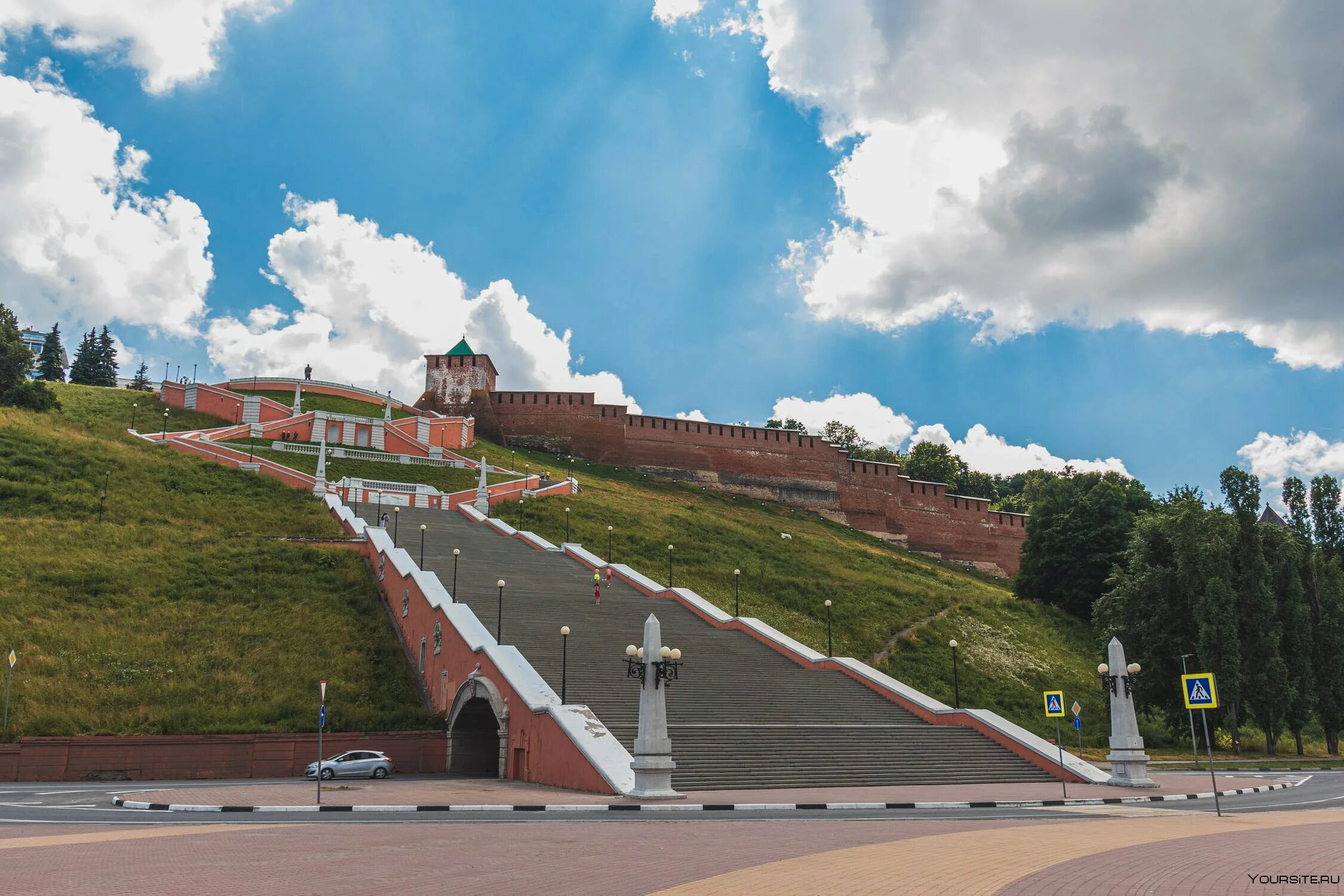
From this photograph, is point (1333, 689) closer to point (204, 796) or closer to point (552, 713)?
point (552, 713)

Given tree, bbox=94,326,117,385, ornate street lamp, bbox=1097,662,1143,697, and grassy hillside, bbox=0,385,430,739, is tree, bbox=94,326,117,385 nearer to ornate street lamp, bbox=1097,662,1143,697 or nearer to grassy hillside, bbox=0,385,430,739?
grassy hillside, bbox=0,385,430,739

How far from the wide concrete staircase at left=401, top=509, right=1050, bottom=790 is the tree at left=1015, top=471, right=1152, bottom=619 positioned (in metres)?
29.8

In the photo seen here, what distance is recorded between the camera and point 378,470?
52.5m

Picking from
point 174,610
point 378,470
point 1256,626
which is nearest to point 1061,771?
point 1256,626

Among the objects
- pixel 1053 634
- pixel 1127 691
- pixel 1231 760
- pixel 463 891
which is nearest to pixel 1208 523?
pixel 1231 760

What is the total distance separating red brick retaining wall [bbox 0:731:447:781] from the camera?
19.9 m

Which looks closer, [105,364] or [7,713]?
[7,713]

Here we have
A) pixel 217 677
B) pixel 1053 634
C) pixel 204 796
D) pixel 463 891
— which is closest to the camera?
pixel 463 891

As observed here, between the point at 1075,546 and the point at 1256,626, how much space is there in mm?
21660

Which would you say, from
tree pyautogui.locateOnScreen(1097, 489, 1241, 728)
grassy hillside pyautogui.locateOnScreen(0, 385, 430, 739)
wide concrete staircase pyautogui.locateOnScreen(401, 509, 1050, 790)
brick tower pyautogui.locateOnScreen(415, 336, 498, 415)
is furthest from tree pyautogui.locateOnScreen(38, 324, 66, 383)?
tree pyautogui.locateOnScreen(1097, 489, 1241, 728)

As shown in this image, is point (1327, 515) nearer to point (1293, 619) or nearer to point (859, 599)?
point (1293, 619)

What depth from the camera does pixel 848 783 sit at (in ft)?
58.9

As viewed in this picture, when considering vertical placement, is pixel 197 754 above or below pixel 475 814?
above

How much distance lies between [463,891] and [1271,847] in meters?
8.00
